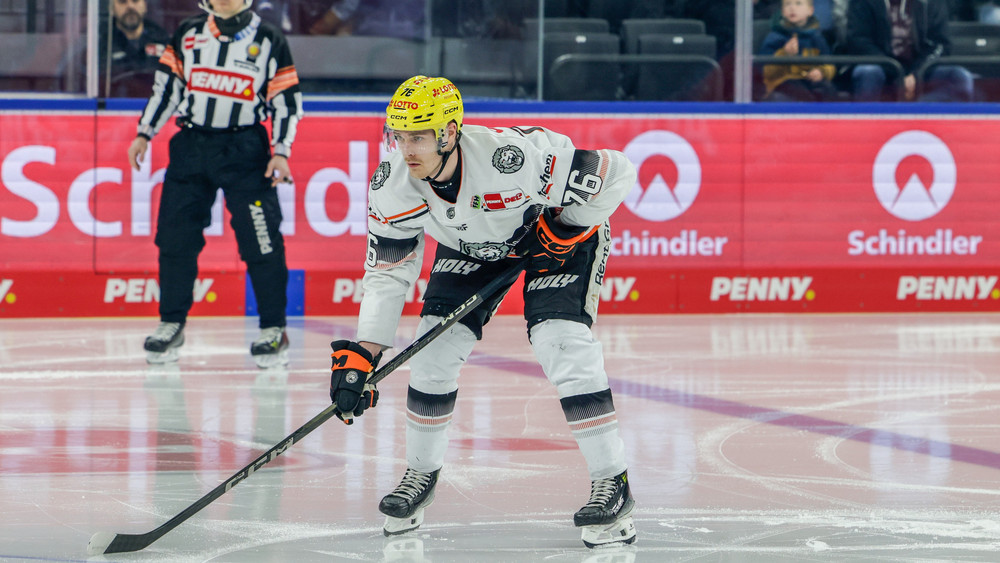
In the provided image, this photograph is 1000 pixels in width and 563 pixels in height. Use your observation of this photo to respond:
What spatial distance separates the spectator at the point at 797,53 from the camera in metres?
8.23

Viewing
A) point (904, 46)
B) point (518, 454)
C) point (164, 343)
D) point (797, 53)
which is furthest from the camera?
point (904, 46)

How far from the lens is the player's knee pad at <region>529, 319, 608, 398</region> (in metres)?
3.18

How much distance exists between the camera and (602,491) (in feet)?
10.5

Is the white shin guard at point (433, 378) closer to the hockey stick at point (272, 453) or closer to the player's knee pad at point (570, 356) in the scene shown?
the hockey stick at point (272, 453)

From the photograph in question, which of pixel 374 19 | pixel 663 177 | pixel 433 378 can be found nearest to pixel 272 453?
pixel 433 378

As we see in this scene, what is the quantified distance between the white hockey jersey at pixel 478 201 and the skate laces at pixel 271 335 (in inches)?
112

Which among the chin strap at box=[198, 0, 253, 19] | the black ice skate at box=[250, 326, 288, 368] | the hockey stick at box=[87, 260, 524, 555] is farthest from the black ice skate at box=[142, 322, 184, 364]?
the hockey stick at box=[87, 260, 524, 555]

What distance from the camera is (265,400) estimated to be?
523cm

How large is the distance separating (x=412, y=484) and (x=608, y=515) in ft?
1.70

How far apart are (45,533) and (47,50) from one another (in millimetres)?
4993

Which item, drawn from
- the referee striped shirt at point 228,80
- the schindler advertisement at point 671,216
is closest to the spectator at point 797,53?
the schindler advertisement at point 671,216

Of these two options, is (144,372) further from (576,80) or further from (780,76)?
(780,76)

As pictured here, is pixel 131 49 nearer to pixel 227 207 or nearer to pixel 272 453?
pixel 227 207

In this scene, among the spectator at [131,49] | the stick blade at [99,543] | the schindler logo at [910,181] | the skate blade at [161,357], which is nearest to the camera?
the stick blade at [99,543]
